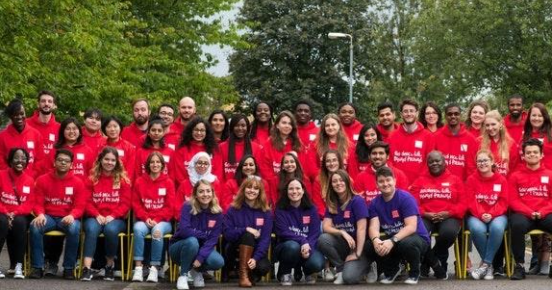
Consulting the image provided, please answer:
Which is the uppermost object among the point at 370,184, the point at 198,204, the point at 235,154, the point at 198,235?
the point at 235,154

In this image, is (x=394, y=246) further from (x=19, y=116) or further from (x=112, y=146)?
(x=19, y=116)

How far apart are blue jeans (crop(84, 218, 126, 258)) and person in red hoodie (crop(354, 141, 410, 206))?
2.90m

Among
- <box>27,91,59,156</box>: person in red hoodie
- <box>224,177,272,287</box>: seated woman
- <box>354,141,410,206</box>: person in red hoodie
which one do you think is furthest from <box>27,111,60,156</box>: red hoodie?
<box>354,141,410,206</box>: person in red hoodie

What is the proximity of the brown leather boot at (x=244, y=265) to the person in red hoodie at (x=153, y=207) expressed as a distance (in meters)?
1.07

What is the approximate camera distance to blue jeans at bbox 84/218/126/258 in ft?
41.0

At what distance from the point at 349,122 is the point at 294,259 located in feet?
8.01

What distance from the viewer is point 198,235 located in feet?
39.0

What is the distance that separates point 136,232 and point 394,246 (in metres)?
2.99

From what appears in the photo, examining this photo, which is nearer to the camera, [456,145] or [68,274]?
[68,274]

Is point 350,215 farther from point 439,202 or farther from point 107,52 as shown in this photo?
point 107,52

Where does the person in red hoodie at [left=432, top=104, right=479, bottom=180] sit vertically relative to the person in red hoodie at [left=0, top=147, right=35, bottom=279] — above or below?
above

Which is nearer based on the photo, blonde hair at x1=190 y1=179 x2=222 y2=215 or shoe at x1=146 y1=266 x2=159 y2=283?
blonde hair at x1=190 y1=179 x2=222 y2=215

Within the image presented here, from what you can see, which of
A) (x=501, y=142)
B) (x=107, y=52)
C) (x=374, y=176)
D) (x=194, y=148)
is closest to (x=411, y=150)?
(x=374, y=176)

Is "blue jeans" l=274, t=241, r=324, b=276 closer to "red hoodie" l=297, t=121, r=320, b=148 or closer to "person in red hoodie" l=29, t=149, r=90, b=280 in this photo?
"red hoodie" l=297, t=121, r=320, b=148
